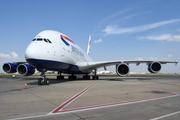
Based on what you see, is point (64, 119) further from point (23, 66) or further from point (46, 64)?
point (23, 66)

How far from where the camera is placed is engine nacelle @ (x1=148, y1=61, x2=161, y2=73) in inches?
758

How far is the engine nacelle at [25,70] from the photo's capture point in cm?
1850

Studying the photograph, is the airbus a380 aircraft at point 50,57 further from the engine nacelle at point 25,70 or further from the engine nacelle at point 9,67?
the engine nacelle at point 9,67

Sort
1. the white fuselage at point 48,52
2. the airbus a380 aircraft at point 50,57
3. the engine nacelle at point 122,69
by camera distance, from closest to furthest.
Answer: the white fuselage at point 48,52 < the airbus a380 aircraft at point 50,57 < the engine nacelle at point 122,69

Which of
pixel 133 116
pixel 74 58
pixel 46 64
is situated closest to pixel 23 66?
pixel 74 58

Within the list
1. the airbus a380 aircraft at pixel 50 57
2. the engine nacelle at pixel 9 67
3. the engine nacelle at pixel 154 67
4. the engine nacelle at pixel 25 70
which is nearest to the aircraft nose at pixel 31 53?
the airbus a380 aircraft at pixel 50 57

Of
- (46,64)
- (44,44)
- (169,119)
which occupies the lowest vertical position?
(169,119)

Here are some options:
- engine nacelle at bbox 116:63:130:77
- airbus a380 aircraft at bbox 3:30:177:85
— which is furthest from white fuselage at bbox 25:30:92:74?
engine nacelle at bbox 116:63:130:77

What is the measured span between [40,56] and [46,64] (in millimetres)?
1041

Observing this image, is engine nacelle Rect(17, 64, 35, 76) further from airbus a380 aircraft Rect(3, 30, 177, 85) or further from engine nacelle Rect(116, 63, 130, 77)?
engine nacelle Rect(116, 63, 130, 77)

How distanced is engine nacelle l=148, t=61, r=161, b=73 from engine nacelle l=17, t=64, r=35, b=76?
51.3 feet

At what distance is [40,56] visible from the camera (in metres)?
11.8

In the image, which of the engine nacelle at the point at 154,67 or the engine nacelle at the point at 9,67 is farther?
the engine nacelle at the point at 9,67

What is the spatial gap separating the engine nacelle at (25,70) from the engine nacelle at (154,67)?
1562 centimetres
